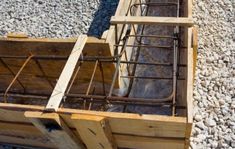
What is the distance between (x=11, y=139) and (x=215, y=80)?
8.83 ft

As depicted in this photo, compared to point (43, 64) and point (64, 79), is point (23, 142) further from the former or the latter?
point (64, 79)

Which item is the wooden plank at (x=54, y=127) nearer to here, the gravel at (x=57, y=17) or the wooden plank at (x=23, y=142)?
the wooden plank at (x=23, y=142)

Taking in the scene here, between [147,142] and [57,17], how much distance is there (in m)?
3.66


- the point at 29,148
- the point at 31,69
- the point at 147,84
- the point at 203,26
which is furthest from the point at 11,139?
the point at 203,26

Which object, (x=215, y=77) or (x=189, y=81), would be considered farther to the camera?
(x=215, y=77)

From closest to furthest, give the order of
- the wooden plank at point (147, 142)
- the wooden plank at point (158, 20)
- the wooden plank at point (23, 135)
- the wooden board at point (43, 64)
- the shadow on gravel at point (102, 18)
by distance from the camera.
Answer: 1. the wooden plank at point (147, 142)
2. the wooden plank at point (23, 135)
3. the wooden plank at point (158, 20)
4. the wooden board at point (43, 64)
5. the shadow on gravel at point (102, 18)

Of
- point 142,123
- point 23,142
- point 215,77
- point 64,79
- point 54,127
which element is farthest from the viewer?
point 215,77

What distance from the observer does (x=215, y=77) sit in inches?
172

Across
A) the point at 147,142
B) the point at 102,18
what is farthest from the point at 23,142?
the point at 102,18

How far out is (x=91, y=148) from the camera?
3357mm

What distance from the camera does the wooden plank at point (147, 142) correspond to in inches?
119

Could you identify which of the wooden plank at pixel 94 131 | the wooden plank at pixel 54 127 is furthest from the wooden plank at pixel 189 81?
the wooden plank at pixel 54 127

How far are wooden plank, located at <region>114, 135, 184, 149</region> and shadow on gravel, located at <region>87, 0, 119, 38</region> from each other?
106 inches

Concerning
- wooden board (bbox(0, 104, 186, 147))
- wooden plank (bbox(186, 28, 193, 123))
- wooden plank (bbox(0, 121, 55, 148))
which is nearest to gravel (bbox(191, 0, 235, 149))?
wooden plank (bbox(186, 28, 193, 123))
